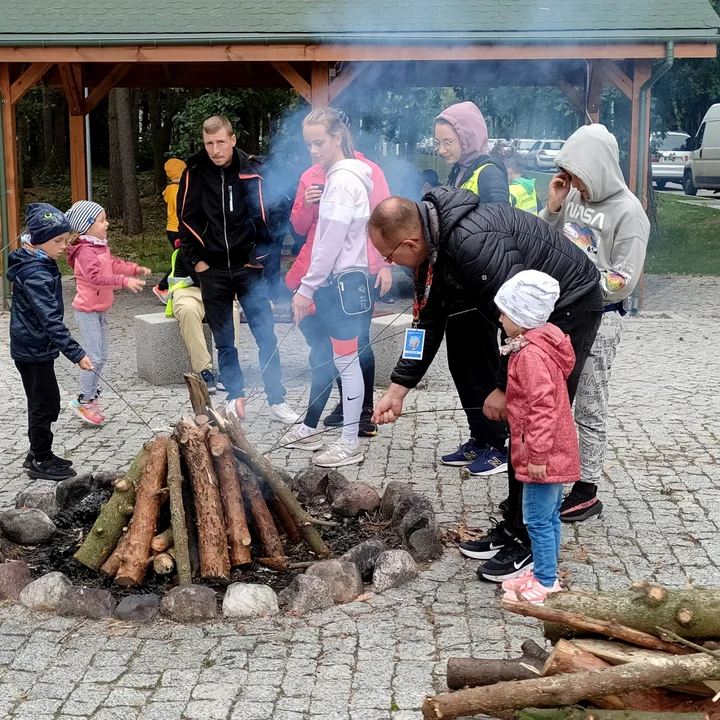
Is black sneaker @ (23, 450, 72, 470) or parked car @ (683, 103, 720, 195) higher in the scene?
parked car @ (683, 103, 720, 195)

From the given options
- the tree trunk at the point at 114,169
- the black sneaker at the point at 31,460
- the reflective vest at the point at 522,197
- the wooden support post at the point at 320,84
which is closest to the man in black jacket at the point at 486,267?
the black sneaker at the point at 31,460

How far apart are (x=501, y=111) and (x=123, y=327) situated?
10058 millimetres

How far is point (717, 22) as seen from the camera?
11422 millimetres

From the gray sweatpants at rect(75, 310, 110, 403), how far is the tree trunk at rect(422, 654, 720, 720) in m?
4.76

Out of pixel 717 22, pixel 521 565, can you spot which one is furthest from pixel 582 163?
pixel 717 22

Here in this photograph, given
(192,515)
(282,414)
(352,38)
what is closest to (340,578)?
(192,515)

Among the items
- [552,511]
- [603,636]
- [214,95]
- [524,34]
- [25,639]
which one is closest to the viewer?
[603,636]

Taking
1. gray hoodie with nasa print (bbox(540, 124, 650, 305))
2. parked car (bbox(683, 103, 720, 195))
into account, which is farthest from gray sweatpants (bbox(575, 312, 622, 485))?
parked car (bbox(683, 103, 720, 195))

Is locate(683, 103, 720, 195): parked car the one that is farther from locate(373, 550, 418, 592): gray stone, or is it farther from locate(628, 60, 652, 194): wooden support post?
locate(373, 550, 418, 592): gray stone

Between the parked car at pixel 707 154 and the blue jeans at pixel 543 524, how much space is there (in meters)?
24.8

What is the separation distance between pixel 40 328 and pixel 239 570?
218 cm

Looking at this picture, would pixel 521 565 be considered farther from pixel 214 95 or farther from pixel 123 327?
pixel 214 95

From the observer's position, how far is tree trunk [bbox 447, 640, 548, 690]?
3385 millimetres

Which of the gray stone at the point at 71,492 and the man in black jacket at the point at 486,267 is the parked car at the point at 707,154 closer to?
the man in black jacket at the point at 486,267
